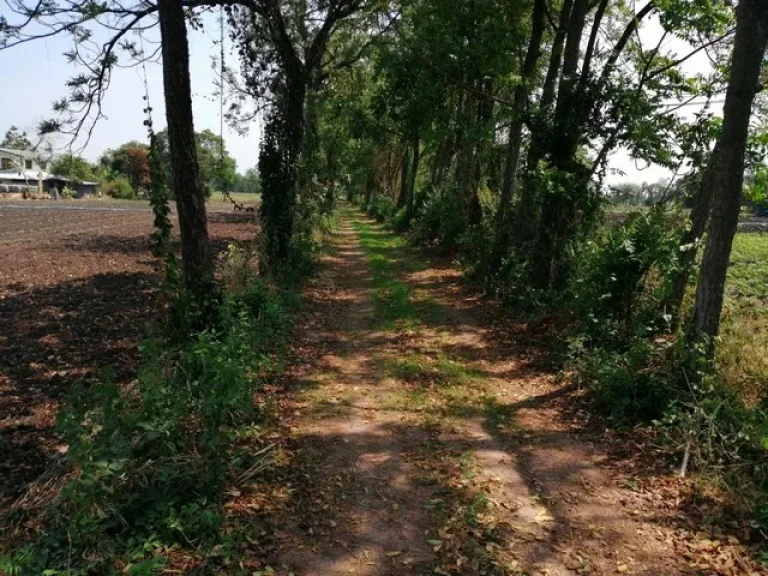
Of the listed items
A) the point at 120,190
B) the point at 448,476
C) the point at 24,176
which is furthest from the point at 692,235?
the point at 24,176

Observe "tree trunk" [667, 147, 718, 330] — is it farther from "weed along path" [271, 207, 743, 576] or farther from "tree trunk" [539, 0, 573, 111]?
"tree trunk" [539, 0, 573, 111]

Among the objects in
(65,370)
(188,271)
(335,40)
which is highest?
(335,40)

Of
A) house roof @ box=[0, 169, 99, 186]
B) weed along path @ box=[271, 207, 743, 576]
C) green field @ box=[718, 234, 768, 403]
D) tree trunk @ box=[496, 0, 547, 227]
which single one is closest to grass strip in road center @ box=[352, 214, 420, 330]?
weed along path @ box=[271, 207, 743, 576]

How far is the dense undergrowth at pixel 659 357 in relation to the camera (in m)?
4.95

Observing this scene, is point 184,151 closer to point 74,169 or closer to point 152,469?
point 152,469

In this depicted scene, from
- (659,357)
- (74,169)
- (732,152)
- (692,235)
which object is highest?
(732,152)

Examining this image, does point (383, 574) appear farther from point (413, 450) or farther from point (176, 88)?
point (176, 88)

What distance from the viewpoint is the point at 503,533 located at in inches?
163

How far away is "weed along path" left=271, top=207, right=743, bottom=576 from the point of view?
12.8ft

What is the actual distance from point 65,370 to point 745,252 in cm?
2475

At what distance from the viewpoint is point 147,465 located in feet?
14.0

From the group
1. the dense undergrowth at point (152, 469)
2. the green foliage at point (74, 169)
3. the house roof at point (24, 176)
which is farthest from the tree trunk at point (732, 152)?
the house roof at point (24, 176)

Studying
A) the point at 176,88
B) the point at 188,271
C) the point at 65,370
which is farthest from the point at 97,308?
the point at 176,88

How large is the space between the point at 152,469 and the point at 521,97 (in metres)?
12.3
